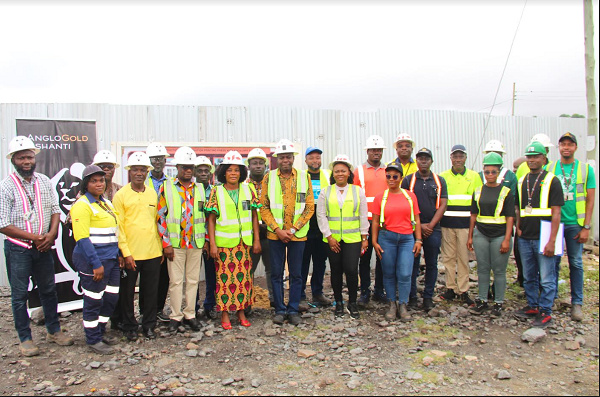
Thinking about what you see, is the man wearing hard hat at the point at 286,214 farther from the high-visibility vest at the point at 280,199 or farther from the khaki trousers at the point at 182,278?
the khaki trousers at the point at 182,278

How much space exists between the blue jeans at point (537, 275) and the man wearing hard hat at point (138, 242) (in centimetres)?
446

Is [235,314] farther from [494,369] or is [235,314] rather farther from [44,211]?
[494,369]

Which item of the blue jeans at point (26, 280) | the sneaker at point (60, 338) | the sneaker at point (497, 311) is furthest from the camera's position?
the sneaker at point (497, 311)

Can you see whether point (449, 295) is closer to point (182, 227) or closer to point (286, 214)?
point (286, 214)

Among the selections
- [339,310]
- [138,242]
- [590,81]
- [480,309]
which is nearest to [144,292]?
[138,242]

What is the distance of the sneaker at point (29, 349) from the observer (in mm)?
4660

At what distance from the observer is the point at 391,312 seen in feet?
18.1

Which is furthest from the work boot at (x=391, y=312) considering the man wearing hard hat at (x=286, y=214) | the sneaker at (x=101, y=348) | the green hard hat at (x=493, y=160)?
the sneaker at (x=101, y=348)

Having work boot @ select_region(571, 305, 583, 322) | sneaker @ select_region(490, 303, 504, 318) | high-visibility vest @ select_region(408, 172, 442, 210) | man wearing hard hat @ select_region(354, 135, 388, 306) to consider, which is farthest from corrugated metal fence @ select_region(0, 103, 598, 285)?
work boot @ select_region(571, 305, 583, 322)

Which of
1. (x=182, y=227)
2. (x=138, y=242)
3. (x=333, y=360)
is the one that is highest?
(x=182, y=227)

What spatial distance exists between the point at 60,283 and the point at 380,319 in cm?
441

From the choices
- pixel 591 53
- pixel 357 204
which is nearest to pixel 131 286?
pixel 357 204

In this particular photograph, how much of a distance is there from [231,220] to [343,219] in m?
1.37

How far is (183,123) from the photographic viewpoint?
7.37 metres
